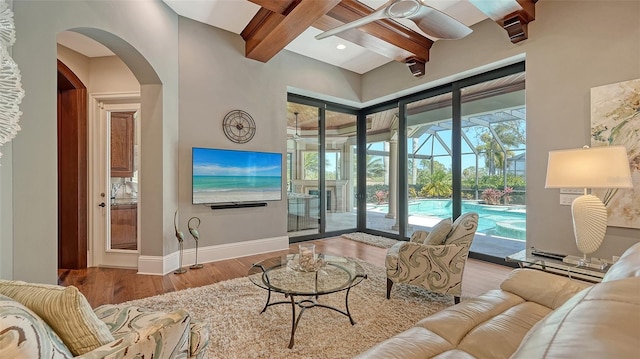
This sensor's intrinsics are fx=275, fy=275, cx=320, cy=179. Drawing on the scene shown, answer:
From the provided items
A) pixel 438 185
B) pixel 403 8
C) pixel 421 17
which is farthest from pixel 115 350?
pixel 438 185

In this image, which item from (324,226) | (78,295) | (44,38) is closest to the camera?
(78,295)

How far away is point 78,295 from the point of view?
909mm

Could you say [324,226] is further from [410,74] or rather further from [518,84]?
[518,84]

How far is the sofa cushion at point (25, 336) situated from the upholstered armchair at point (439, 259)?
235 centimetres

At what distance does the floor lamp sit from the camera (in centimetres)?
205

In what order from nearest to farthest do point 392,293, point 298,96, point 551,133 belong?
1. point 392,293
2. point 551,133
3. point 298,96

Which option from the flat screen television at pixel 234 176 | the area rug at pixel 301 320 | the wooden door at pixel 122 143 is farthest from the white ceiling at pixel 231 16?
the area rug at pixel 301 320

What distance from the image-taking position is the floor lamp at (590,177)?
2055mm

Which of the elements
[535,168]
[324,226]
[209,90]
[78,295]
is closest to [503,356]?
[78,295]

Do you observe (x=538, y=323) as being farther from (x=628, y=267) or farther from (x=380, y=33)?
(x=380, y=33)

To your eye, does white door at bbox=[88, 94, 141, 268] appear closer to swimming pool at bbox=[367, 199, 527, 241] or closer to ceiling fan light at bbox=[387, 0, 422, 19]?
ceiling fan light at bbox=[387, 0, 422, 19]

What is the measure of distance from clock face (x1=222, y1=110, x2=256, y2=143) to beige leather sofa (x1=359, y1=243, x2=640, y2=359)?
3.51m

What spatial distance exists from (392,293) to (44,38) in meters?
3.55

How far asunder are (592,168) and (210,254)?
13.8 ft
